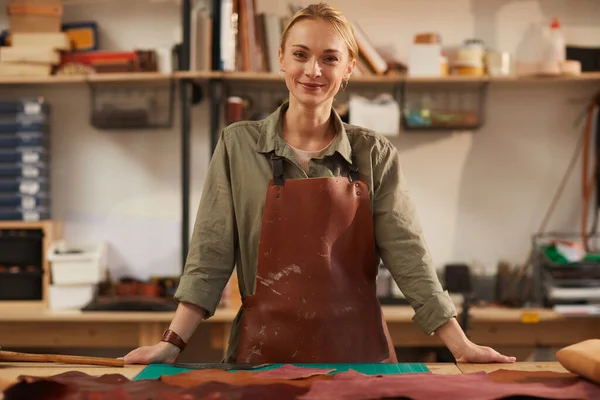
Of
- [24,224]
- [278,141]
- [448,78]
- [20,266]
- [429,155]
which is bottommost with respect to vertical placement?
[20,266]

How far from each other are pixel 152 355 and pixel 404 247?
0.67m

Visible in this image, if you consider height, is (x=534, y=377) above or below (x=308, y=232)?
below

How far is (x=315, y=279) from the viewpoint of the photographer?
1.67 meters

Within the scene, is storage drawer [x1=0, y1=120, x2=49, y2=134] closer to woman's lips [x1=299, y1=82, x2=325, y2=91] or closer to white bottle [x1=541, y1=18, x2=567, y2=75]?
woman's lips [x1=299, y1=82, x2=325, y2=91]

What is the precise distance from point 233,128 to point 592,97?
8.01ft

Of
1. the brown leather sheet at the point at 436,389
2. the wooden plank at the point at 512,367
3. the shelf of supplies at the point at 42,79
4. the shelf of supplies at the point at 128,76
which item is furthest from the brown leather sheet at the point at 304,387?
the shelf of supplies at the point at 42,79

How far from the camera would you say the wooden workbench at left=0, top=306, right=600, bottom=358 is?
303cm

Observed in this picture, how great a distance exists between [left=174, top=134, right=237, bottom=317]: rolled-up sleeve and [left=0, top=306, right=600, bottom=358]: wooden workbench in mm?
1399

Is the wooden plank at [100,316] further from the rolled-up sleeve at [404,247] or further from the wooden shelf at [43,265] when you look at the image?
the rolled-up sleeve at [404,247]

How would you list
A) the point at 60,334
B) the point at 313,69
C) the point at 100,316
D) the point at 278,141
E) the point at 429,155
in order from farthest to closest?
the point at 429,155 → the point at 60,334 → the point at 100,316 → the point at 278,141 → the point at 313,69

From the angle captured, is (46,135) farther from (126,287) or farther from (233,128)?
(233,128)

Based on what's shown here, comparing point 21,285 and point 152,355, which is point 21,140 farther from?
point 152,355

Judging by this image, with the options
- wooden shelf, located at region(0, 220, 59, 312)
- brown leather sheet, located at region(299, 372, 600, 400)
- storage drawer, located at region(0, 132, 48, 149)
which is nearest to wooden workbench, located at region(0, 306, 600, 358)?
wooden shelf, located at region(0, 220, 59, 312)

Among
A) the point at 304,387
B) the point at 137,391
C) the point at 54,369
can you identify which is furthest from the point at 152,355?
the point at 304,387
